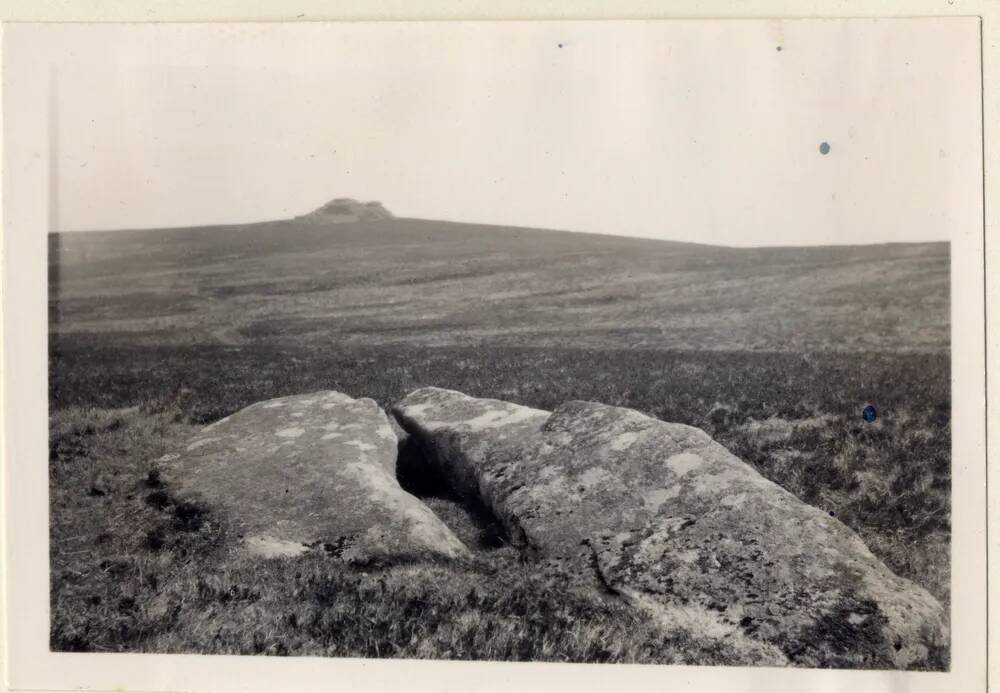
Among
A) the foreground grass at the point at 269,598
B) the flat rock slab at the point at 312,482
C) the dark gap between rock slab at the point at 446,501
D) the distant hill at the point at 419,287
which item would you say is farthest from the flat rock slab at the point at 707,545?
the distant hill at the point at 419,287

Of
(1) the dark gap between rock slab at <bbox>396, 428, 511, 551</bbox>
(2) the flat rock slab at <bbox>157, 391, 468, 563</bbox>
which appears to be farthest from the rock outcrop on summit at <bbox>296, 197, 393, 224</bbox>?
(1) the dark gap between rock slab at <bbox>396, 428, 511, 551</bbox>

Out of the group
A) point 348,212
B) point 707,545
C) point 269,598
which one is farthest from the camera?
point 348,212

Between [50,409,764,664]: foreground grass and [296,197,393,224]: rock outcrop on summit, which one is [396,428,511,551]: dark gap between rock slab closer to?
[50,409,764,664]: foreground grass

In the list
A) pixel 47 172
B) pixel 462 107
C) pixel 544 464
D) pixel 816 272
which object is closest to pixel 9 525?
pixel 47 172

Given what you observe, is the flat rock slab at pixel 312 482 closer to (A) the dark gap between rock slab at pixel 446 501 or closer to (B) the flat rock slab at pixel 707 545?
(A) the dark gap between rock slab at pixel 446 501

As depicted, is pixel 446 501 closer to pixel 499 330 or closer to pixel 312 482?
pixel 312 482

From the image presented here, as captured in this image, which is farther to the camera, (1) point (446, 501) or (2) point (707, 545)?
(1) point (446, 501)

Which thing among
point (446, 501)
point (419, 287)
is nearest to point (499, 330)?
point (419, 287)
